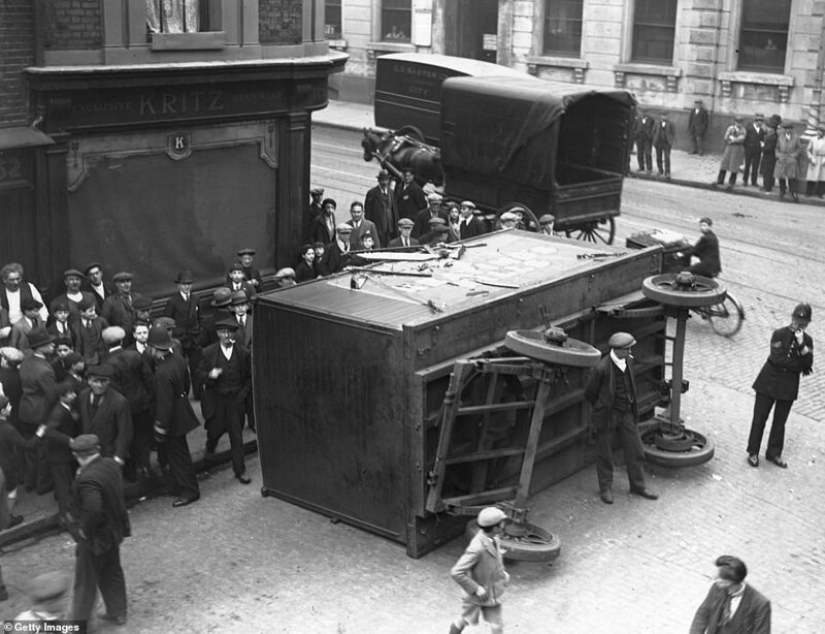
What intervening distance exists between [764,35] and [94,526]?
84.7ft

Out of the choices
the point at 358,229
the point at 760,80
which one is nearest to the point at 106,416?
the point at 358,229

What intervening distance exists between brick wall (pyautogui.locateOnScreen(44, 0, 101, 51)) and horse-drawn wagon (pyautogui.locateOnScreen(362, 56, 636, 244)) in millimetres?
7213

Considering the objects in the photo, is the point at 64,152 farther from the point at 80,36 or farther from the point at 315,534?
the point at 315,534

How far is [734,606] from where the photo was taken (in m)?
8.84

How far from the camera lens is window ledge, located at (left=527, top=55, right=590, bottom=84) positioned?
1380 inches

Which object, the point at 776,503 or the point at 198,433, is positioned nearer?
the point at 776,503

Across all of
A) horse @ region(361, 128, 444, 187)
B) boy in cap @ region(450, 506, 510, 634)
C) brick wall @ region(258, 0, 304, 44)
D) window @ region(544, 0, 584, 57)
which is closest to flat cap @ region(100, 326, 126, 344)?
boy in cap @ region(450, 506, 510, 634)

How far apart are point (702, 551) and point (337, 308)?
408 centimetres

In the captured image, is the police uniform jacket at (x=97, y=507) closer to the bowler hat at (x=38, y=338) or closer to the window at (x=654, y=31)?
the bowler hat at (x=38, y=338)

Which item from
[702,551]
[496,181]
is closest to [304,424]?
[702,551]

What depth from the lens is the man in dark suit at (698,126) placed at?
3253cm

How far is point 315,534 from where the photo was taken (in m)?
12.1

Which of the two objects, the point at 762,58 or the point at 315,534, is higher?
the point at 762,58

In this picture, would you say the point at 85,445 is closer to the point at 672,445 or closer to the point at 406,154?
the point at 672,445
